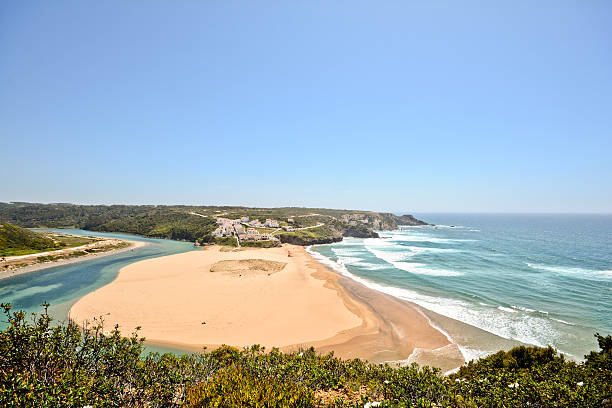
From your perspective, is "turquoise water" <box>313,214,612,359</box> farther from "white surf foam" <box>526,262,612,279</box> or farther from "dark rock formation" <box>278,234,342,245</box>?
"dark rock formation" <box>278,234,342,245</box>

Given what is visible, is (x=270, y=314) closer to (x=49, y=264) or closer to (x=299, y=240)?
(x=49, y=264)

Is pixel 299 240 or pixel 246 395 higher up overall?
pixel 246 395

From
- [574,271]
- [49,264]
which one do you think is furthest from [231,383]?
[49,264]

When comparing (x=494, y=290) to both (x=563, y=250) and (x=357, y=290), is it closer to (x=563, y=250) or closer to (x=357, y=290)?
(x=357, y=290)

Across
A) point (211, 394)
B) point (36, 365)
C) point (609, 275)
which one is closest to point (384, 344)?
point (211, 394)

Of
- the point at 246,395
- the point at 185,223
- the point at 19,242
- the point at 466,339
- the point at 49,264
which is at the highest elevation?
the point at 246,395
